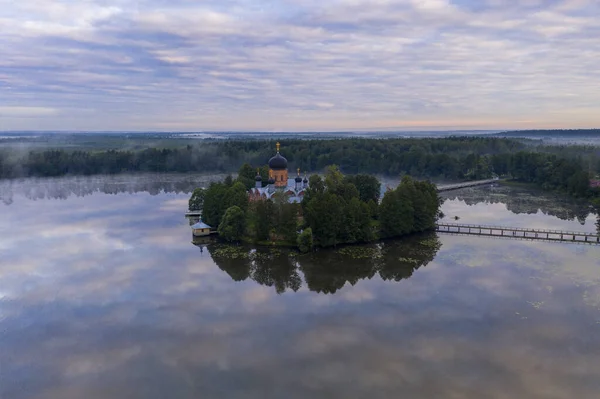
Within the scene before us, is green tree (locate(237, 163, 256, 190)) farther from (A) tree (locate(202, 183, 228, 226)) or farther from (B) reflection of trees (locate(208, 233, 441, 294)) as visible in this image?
(B) reflection of trees (locate(208, 233, 441, 294))

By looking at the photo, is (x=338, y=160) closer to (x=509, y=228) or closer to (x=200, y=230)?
(x=509, y=228)

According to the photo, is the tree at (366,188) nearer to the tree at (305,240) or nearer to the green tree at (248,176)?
the green tree at (248,176)

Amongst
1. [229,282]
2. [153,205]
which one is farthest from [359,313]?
[153,205]

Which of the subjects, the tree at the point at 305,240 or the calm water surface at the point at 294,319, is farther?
the tree at the point at 305,240

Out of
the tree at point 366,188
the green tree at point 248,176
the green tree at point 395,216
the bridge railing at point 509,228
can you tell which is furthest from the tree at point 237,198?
the bridge railing at point 509,228

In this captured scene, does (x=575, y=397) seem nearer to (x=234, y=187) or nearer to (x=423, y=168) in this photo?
(x=234, y=187)

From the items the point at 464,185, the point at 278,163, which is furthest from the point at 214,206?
the point at 464,185
